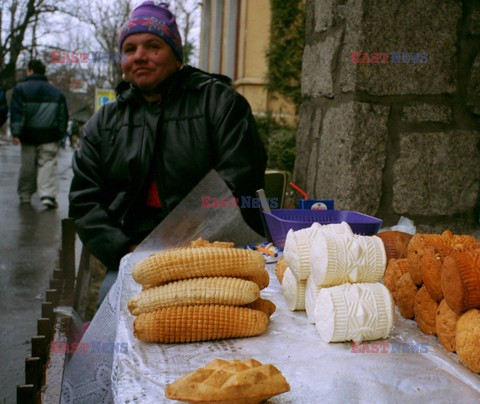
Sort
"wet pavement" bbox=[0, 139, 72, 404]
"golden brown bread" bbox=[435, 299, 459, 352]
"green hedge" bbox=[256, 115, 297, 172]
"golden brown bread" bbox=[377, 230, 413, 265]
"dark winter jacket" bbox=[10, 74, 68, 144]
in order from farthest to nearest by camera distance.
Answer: "dark winter jacket" bbox=[10, 74, 68, 144] → "green hedge" bbox=[256, 115, 297, 172] → "wet pavement" bbox=[0, 139, 72, 404] → "golden brown bread" bbox=[377, 230, 413, 265] → "golden brown bread" bbox=[435, 299, 459, 352]

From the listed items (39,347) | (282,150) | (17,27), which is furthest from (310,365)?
(17,27)

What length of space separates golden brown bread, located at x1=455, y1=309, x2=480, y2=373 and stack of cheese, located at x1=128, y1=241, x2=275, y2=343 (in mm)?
485

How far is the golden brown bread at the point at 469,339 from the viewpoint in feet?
3.99

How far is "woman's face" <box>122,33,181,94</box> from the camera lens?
307cm

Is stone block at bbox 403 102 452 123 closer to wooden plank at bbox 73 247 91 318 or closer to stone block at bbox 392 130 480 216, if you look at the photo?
stone block at bbox 392 130 480 216

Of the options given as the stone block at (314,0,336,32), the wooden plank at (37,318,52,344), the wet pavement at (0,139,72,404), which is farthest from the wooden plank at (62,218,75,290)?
the stone block at (314,0,336,32)

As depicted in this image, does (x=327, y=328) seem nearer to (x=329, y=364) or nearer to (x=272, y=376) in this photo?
(x=329, y=364)

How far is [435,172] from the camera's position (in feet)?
10.5

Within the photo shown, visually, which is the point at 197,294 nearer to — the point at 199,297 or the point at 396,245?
the point at 199,297

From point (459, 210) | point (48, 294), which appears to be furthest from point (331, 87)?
point (48, 294)

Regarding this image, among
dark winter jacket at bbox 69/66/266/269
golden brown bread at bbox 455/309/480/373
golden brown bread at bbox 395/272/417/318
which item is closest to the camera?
golden brown bread at bbox 455/309/480/373

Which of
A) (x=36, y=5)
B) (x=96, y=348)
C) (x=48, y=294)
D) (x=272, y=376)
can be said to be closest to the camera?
(x=272, y=376)

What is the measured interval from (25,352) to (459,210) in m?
3.10

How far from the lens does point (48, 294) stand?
2730mm
